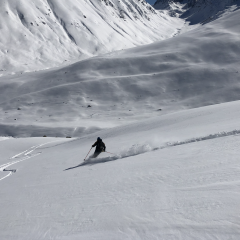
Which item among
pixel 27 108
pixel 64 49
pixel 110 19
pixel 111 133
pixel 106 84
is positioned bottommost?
pixel 111 133

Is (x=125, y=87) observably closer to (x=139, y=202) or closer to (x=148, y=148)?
(x=148, y=148)

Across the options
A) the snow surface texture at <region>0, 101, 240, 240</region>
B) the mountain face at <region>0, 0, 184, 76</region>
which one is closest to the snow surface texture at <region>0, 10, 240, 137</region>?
the snow surface texture at <region>0, 101, 240, 240</region>

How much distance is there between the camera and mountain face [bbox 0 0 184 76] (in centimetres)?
7325

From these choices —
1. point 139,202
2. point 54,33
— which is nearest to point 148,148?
point 139,202

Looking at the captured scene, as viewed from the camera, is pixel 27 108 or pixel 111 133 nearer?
pixel 111 133

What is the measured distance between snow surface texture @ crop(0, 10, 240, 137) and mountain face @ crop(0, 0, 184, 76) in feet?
99.7

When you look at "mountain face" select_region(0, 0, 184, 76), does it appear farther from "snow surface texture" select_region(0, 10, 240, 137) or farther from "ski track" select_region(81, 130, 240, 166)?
"ski track" select_region(81, 130, 240, 166)

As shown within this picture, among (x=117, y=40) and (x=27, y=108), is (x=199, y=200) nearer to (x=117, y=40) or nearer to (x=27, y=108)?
(x=27, y=108)

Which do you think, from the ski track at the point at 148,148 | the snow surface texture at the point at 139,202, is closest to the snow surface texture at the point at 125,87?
the ski track at the point at 148,148

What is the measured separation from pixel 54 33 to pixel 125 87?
203 ft

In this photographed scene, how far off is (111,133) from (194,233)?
1366cm

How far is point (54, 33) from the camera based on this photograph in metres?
87.1

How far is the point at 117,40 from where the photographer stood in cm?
10006

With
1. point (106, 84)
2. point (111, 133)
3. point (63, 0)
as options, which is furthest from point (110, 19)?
point (111, 133)
